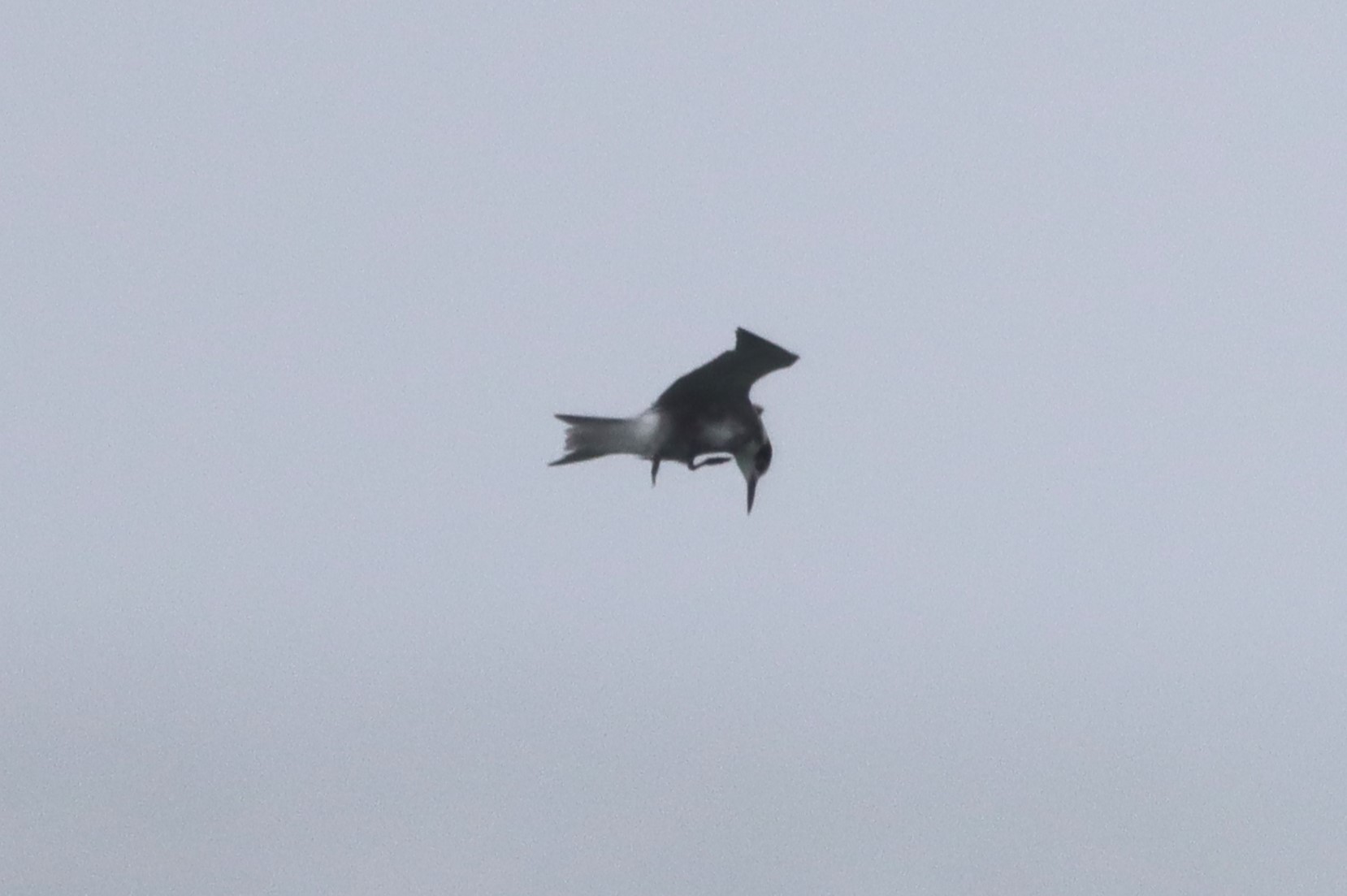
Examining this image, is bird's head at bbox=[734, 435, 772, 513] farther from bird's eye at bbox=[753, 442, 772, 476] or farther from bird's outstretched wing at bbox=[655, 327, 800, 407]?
bird's outstretched wing at bbox=[655, 327, 800, 407]

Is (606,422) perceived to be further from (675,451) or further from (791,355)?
(791,355)

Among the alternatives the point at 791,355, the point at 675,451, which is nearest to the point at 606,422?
the point at 675,451

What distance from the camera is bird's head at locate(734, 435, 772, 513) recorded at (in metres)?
8.48

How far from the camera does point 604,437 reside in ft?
27.7

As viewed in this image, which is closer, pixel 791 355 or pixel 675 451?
pixel 791 355

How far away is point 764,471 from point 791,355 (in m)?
0.91

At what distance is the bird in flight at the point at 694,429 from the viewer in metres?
8.14

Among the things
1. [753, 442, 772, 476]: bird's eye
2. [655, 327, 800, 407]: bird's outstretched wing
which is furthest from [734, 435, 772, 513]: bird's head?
[655, 327, 800, 407]: bird's outstretched wing

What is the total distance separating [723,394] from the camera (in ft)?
27.1

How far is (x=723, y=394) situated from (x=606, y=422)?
0.54 m

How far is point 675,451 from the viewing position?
833cm

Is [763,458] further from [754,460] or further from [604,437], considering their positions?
[604,437]

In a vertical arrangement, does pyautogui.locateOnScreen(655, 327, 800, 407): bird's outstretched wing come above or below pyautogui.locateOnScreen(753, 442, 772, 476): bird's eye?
above

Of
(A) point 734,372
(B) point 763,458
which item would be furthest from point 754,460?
(A) point 734,372
